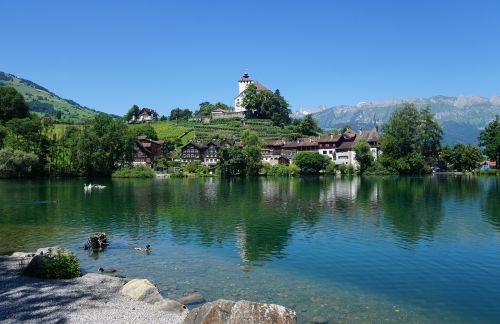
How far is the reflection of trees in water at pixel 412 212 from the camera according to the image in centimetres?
3804

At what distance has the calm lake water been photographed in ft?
68.9

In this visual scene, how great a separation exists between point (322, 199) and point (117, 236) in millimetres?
34856

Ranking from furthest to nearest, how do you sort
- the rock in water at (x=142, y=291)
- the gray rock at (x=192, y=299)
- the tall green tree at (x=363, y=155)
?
1. the tall green tree at (x=363, y=155)
2. the gray rock at (x=192, y=299)
3. the rock in water at (x=142, y=291)

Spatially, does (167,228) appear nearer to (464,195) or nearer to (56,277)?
(56,277)

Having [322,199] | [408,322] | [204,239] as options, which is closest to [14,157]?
[322,199]

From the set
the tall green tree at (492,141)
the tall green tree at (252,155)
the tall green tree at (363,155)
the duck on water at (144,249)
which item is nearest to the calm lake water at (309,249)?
the duck on water at (144,249)

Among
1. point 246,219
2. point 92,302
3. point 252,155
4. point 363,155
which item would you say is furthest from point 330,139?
point 92,302

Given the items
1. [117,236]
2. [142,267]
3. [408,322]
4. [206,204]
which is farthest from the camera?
[206,204]

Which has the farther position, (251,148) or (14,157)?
(251,148)

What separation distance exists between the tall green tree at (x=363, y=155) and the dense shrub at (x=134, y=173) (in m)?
63.9

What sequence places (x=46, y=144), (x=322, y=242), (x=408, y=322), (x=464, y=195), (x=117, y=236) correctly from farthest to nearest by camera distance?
(x=46, y=144)
(x=464, y=195)
(x=117, y=236)
(x=322, y=242)
(x=408, y=322)

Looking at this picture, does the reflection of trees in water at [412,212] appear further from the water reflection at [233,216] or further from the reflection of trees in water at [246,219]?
the reflection of trees in water at [246,219]

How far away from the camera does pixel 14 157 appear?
111m

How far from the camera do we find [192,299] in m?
20.6
